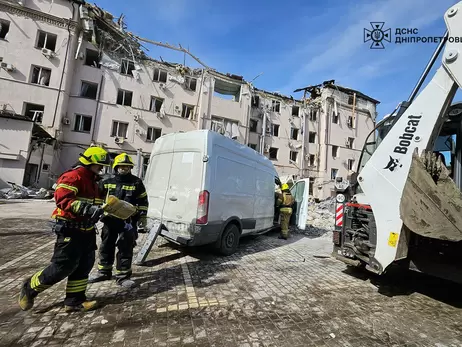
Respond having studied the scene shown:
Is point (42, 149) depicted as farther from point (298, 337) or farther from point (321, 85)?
point (321, 85)

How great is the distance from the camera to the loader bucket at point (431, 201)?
285cm

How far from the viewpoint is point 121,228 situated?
3.95 metres

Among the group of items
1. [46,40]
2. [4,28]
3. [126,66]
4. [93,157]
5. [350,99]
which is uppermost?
[350,99]

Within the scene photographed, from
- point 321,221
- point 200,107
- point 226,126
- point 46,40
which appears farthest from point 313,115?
point 46,40

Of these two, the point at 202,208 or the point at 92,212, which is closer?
the point at 92,212

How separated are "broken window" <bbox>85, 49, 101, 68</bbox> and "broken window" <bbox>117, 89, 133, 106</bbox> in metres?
2.48

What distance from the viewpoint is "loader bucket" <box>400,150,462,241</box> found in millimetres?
2854

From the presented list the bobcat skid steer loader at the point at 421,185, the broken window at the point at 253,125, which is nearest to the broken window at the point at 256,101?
the broken window at the point at 253,125

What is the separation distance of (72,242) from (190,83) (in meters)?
21.1

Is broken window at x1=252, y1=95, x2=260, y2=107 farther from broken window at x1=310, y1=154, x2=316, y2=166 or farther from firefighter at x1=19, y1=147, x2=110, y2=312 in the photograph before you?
firefighter at x1=19, y1=147, x2=110, y2=312

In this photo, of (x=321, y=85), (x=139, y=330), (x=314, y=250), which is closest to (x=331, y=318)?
(x=139, y=330)

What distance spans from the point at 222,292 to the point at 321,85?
28.3m

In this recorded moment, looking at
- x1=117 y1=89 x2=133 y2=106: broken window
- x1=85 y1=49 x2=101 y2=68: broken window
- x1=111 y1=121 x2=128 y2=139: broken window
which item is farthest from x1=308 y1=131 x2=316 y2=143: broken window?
x1=85 y1=49 x2=101 y2=68: broken window

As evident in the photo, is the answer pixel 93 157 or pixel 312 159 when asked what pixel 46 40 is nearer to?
pixel 93 157
